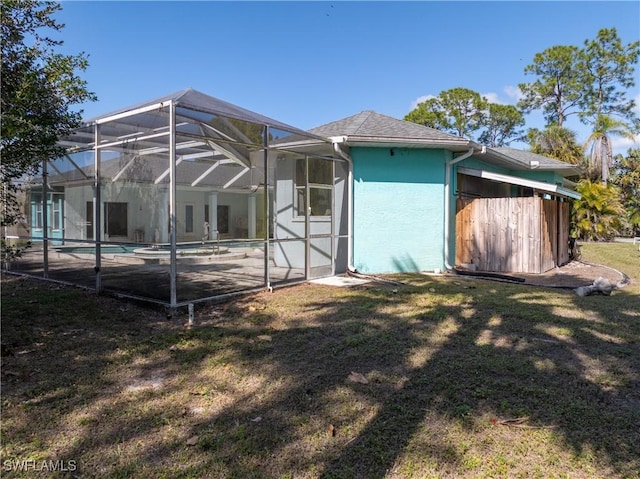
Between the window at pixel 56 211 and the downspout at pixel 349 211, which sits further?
the downspout at pixel 349 211

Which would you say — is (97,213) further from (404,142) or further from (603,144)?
(603,144)

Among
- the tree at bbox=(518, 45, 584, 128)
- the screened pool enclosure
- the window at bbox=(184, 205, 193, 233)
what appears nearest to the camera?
the screened pool enclosure

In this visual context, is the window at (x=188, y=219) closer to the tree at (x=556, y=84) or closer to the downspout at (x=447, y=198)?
the downspout at (x=447, y=198)

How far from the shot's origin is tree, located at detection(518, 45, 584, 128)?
33.6 metres

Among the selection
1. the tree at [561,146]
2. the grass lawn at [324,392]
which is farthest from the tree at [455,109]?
the grass lawn at [324,392]

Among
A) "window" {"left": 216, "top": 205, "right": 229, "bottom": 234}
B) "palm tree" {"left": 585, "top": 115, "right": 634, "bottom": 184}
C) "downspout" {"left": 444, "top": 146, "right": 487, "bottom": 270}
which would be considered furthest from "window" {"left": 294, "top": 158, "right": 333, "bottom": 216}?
"palm tree" {"left": 585, "top": 115, "right": 634, "bottom": 184}

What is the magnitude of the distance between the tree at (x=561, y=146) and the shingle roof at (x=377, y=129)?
58.4 ft

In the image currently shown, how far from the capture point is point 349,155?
31.3 ft

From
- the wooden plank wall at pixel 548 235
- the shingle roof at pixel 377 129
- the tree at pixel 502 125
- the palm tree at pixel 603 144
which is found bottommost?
the wooden plank wall at pixel 548 235

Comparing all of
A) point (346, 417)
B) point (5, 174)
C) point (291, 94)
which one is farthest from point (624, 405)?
point (291, 94)

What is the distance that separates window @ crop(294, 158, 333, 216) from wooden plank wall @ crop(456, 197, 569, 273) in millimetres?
3681

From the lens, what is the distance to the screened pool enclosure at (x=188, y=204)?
7109mm

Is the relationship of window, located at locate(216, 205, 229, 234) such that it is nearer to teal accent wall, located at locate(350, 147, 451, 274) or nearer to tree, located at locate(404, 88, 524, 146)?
teal accent wall, located at locate(350, 147, 451, 274)

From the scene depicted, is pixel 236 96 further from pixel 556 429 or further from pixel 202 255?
pixel 556 429
